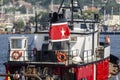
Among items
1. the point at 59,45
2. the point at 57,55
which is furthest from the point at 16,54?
the point at 57,55

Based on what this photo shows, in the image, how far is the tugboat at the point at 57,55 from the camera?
39000 mm

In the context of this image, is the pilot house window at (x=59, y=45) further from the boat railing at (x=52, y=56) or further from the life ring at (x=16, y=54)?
the life ring at (x=16, y=54)

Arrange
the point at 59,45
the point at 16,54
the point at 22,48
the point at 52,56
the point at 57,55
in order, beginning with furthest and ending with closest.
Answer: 1. the point at 22,48
2. the point at 16,54
3. the point at 59,45
4. the point at 52,56
5. the point at 57,55

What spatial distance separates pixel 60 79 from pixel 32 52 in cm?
272

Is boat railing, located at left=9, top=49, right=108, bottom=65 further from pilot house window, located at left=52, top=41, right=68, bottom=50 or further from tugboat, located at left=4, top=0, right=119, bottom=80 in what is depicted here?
pilot house window, located at left=52, top=41, right=68, bottom=50

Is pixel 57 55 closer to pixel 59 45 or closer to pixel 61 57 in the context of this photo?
pixel 61 57

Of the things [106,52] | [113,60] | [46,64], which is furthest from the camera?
[113,60]

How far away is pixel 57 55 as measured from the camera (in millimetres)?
38875

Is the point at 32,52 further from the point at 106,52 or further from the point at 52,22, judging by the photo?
the point at 106,52

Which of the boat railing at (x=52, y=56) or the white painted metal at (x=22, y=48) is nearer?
the boat railing at (x=52, y=56)

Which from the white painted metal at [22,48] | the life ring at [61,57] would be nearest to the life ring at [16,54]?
the white painted metal at [22,48]

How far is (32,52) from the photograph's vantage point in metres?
41.2

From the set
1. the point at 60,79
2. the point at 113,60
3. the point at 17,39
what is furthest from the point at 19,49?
the point at 113,60

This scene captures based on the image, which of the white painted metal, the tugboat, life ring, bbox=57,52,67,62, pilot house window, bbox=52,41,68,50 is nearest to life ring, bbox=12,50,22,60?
the tugboat
